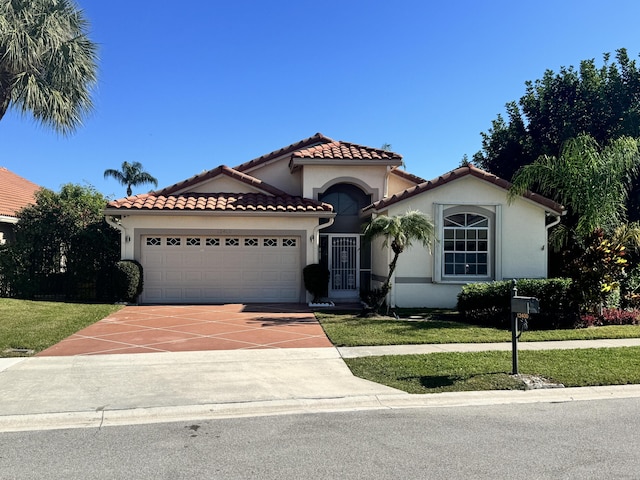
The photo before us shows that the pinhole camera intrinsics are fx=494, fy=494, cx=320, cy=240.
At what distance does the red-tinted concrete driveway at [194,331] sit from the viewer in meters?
9.38

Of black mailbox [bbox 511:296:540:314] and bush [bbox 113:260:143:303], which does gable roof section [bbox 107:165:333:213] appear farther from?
black mailbox [bbox 511:296:540:314]

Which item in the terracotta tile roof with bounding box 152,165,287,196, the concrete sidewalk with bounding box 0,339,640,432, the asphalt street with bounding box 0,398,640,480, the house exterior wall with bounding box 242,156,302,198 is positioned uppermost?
the house exterior wall with bounding box 242,156,302,198

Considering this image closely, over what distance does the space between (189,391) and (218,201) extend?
10.5 m

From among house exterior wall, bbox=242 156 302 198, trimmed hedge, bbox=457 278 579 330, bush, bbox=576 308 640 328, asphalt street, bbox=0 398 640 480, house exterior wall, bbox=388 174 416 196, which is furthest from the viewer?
house exterior wall, bbox=242 156 302 198

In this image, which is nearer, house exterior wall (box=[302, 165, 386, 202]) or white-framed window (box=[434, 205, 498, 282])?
white-framed window (box=[434, 205, 498, 282])

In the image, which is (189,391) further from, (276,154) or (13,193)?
(13,193)

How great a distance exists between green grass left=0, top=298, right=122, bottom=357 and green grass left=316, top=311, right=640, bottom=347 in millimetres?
5662

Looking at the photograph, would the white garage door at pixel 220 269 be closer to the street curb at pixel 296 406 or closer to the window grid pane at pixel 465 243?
the window grid pane at pixel 465 243

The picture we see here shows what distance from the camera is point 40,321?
460 inches

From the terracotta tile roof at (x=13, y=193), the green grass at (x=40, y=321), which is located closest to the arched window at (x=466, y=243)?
the green grass at (x=40, y=321)

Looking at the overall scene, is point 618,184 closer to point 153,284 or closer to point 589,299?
point 589,299

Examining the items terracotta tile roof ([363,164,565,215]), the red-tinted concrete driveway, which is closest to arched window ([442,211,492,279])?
terracotta tile roof ([363,164,565,215])

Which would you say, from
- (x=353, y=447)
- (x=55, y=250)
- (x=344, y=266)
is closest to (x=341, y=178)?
(x=344, y=266)

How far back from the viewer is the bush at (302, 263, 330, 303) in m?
15.8
